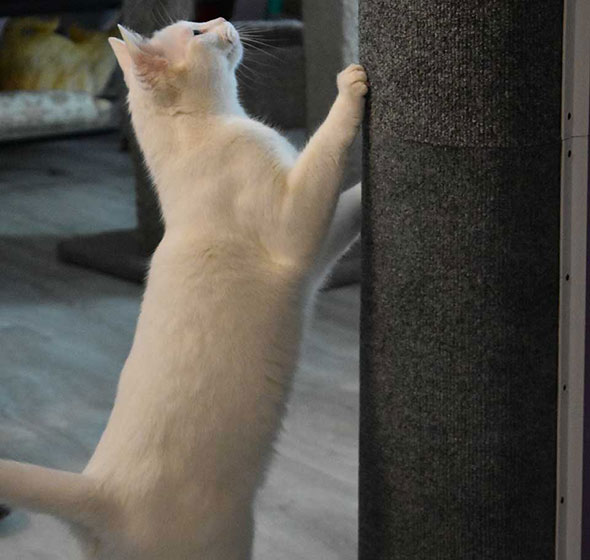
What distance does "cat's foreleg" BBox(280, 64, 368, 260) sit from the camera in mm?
1300

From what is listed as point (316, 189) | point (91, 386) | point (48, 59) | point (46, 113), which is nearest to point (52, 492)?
point (316, 189)

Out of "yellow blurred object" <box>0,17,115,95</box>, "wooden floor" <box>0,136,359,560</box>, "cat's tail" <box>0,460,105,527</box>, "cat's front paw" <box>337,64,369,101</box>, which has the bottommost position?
"wooden floor" <box>0,136,359,560</box>

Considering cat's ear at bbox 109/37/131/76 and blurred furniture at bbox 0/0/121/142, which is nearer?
cat's ear at bbox 109/37/131/76

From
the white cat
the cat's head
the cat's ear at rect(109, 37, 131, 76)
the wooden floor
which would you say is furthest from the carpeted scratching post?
the wooden floor

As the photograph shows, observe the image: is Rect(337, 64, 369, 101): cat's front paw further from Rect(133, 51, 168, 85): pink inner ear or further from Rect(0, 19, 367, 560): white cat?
Rect(133, 51, 168, 85): pink inner ear

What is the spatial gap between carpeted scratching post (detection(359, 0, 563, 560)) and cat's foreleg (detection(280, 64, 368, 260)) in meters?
0.08

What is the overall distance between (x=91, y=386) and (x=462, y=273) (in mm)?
1478

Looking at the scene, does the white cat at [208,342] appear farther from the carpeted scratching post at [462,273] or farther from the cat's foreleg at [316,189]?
the carpeted scratching post at [462,273]

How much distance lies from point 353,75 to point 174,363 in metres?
0.40

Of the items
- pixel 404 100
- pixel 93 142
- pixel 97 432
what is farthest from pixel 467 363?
pixel 93 142

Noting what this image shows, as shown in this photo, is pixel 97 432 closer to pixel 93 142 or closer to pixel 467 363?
pixel 467 363

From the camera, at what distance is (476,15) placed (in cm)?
106

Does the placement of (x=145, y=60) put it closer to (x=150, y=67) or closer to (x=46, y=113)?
(x=150, y=67)

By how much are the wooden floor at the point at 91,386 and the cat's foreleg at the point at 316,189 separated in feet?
2.02
